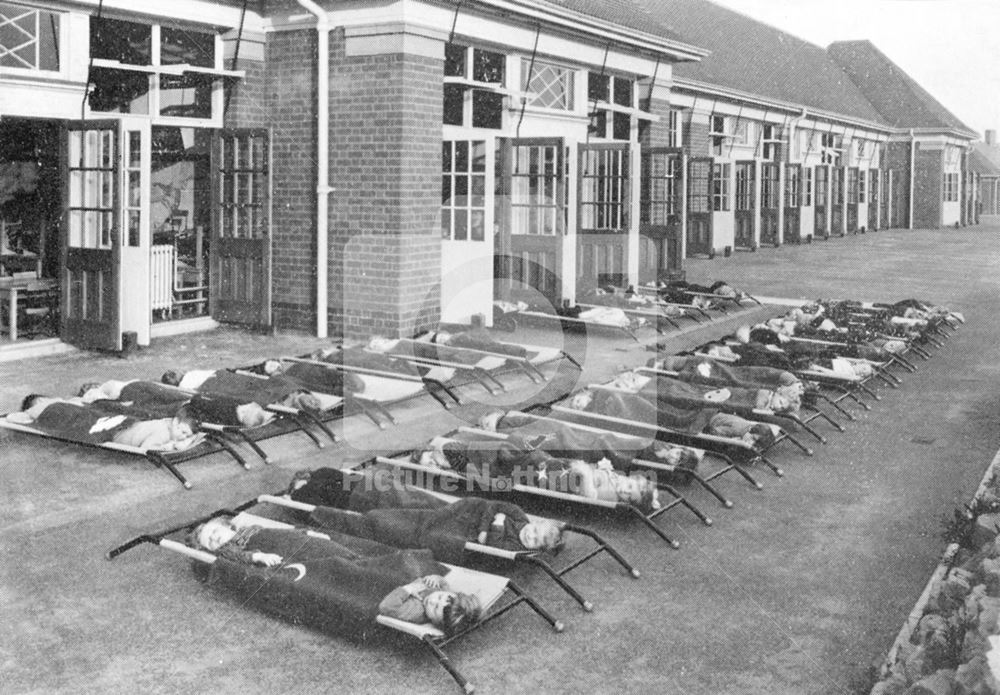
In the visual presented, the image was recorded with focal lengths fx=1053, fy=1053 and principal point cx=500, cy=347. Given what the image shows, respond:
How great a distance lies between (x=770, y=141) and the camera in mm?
27016

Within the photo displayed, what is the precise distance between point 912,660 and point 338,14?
941 centimetres

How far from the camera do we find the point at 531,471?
19.9ft

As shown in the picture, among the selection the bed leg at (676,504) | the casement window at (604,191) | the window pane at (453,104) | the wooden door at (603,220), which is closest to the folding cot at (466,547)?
the bed leg at (676,504)

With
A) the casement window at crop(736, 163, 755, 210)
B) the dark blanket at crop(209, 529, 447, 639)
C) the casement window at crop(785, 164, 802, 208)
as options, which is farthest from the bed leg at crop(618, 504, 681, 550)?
the casement window at crop(785, 164, 802, 208)

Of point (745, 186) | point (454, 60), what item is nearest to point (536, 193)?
point (454, 60)

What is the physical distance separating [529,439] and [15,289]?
6.29 m

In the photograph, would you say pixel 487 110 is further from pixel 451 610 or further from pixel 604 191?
pixel 451 610

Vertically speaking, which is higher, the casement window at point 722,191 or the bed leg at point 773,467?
the casement window at point 722,191

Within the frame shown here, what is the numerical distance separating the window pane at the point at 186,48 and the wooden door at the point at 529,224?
12.3 ft

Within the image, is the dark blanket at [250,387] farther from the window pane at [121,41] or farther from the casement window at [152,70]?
the window pane at [121,41]

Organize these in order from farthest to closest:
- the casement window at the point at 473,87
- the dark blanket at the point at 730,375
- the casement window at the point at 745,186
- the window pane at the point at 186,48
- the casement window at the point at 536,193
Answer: the casement window at the point at 745,186 → the casement window at the point at 536,193 → the casement window at the point at 473,87 → the window pane at the point at 186,48 → the dark blanket at the point at 730,375

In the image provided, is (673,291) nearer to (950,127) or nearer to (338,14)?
(338,14)

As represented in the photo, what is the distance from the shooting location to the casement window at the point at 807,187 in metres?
29.0

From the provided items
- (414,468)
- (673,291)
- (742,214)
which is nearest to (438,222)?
(673,291)
